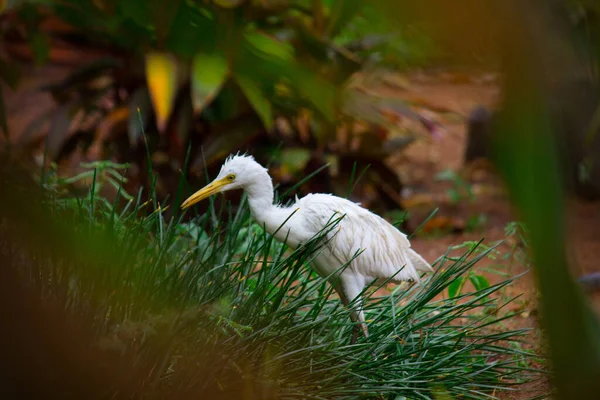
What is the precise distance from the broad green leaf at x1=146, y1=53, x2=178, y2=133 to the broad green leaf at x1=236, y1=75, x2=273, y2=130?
1.15 ft

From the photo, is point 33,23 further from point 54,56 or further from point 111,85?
point 111,85

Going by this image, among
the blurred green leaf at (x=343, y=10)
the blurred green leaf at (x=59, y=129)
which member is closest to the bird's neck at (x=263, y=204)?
the blurred green leaf at (x=343, y=10)

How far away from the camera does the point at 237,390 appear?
189cm

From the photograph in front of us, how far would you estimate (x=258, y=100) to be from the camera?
4137mm

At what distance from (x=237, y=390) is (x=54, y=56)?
362cm

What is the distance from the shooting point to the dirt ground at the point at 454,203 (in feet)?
11.5

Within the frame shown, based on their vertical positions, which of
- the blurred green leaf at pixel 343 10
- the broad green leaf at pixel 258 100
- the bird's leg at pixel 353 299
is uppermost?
the blurred green leaf at pixel 343 10

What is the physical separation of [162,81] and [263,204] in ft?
6.14

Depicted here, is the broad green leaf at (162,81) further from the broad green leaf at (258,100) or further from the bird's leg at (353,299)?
the bird's leg at (353,299)

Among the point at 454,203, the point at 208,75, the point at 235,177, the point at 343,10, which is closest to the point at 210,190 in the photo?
the point at 235,177

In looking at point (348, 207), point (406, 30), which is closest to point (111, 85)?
point (348, 207)

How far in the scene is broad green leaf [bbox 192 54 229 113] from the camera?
4016 millimetres

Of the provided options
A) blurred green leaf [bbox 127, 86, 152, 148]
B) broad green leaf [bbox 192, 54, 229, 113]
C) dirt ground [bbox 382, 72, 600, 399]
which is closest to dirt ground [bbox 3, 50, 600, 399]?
dirt ground [bbox 382, 72, 600, 399]

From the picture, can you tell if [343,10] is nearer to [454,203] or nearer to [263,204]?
[263,204]
